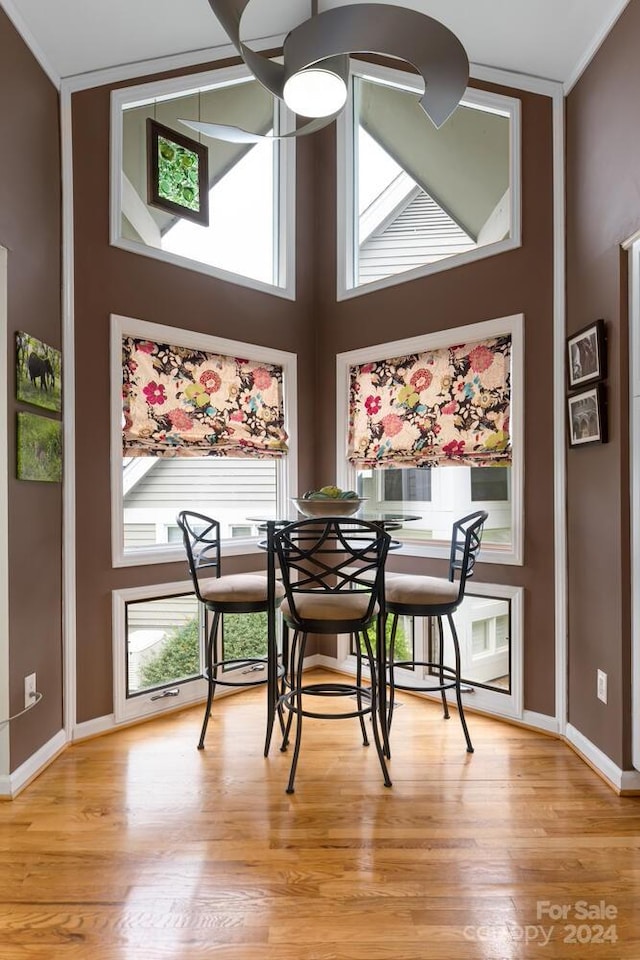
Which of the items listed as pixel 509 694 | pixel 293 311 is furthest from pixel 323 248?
pixel 509 694

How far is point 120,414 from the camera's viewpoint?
3.05m

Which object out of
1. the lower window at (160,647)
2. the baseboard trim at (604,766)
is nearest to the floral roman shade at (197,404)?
the lower window at (160,647)

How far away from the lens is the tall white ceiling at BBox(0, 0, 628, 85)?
8.22 feet

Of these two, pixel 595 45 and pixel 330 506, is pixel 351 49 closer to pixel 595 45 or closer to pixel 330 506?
pixel 595 45

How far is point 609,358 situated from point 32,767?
9.95ft

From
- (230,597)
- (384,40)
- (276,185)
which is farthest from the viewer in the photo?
(276,185)

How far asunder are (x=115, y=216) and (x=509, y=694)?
10.5 feet

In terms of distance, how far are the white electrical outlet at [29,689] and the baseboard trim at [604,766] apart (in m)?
2.46

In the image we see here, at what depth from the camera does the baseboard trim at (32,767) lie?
2379 mm

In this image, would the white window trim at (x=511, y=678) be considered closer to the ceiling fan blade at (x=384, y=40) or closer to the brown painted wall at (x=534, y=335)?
Result: the brown painted wall at (x=534, y=335)

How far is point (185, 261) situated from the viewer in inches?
131

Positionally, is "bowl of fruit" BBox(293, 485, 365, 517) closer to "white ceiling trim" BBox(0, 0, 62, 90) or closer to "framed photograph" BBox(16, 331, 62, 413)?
"framed photograph" BBox(16, 331, 62, 413)

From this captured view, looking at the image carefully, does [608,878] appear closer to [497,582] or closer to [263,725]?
[497,582]

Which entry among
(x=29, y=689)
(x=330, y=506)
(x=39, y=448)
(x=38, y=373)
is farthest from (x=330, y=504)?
(x=29, y=689)
